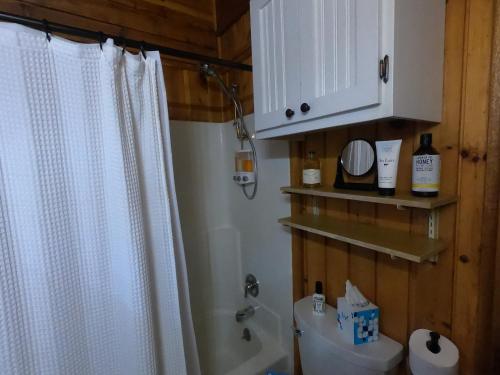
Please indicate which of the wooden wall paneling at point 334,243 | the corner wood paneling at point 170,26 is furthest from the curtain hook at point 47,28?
the wooden wall paneling at point 334,243

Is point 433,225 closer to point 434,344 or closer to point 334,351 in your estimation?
Answer: point 434,344

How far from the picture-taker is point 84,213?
0.90 meters

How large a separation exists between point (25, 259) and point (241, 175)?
43.0 inches

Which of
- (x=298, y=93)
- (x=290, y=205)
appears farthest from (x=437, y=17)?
(x=290, y=205)

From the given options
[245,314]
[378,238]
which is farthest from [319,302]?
[245,314]

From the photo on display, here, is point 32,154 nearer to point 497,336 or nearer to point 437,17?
point 437,17

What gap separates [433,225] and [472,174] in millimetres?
196

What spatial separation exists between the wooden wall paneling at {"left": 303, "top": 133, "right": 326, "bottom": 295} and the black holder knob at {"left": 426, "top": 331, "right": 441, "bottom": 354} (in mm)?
484

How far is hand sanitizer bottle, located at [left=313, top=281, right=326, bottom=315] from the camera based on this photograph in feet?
3.65

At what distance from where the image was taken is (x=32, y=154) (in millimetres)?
796

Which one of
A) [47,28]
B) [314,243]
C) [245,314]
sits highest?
[47,28]

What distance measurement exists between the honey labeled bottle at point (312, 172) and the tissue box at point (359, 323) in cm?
49

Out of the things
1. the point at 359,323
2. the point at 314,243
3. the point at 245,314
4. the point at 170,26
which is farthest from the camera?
the point at 245,314

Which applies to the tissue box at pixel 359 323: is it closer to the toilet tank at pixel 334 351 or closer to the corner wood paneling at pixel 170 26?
the toilet tank at pixel 334 351
